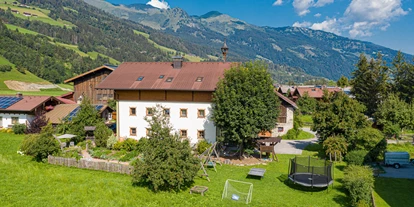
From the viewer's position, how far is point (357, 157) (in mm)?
23281

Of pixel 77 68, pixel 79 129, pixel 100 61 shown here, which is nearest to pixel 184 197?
pixel 79 129

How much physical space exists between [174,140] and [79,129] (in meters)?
16.2

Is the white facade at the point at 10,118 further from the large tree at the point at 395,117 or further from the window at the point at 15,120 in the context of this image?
the large tree at the point at 395,117

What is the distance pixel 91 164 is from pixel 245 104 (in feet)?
41.7

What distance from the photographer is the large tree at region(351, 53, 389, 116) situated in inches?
1938

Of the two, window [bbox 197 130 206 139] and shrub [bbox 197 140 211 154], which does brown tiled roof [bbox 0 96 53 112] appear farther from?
shrub [bbox 197 140 211 154]

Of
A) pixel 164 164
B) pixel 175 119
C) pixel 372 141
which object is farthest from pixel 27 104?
pixel 372 141

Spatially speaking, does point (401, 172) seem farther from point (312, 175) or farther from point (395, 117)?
point (395, 117)

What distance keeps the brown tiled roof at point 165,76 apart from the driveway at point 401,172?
15.7 metres

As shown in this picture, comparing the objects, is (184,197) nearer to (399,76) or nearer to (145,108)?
(145,108)

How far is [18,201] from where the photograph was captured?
14766 mm

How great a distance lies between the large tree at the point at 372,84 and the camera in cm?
4922

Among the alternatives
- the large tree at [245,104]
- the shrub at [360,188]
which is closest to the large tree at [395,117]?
the large tree at [245,104]

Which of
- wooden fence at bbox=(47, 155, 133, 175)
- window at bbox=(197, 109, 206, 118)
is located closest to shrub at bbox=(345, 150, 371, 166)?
window at bbox=(197, 109, 206, 118)
